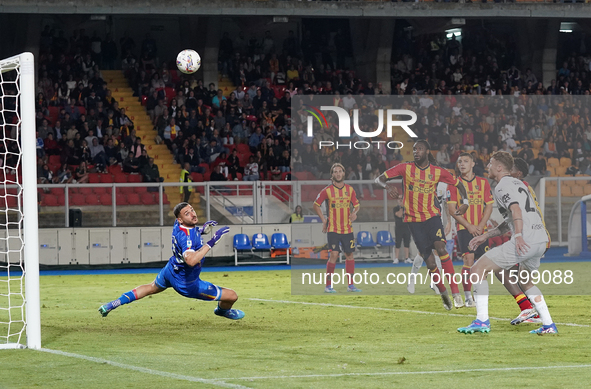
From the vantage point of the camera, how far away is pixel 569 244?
21.7 m

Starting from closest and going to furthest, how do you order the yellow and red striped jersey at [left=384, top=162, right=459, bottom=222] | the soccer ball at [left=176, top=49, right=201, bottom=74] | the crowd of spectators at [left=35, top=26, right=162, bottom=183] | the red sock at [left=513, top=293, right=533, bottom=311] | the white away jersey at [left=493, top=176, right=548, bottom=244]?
the white away jersey at [left=493, top=176, right=548, bottom=244]
the red sock at [left=513, top=293, right=533, bottom=311]
the yellow and red striped jersey at [left=384, top=162, right=459, bottom=222]
the soccer ball at [left=176, top=49, right=201, bottom=74]
the crowd of spectators at [left=35, top=26, right=162, bottom=183]

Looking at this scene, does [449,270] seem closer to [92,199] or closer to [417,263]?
[417,263]

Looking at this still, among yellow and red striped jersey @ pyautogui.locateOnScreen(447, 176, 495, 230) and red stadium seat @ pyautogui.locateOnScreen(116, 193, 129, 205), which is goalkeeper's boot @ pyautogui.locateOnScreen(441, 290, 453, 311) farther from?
red stadium seat @ pyautogui.locateOnScreen(116, 193, 129, 205)

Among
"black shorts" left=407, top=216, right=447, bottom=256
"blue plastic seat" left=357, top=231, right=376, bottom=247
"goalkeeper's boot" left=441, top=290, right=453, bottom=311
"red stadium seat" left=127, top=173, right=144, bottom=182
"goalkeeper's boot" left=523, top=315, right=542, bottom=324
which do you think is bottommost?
"goalkeeper's boot" left=441, top=290, right=453, bottom=311

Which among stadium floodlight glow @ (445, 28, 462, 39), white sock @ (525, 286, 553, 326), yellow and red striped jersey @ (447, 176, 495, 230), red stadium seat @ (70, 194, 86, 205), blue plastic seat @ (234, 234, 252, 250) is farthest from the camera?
stadium floodlight glow @ (445, 28, 462, 39)

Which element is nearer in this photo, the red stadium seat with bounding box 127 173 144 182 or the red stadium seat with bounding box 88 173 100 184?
the red stadium seat with bounding box 88 173 100 184

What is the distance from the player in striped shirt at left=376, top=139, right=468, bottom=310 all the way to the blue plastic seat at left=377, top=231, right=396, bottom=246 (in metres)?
5.74

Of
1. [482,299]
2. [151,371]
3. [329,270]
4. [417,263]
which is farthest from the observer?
[329,270]

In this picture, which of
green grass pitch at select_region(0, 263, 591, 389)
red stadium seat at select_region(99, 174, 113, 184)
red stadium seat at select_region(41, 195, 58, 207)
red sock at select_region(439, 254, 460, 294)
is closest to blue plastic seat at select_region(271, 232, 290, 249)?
red stadium seat at select_region(99, 174, 113, 184)

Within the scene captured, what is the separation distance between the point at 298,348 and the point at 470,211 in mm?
4939

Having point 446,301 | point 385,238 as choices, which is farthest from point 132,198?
point 446,301

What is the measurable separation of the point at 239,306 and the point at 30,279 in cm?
514

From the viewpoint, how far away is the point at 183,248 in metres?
10.0

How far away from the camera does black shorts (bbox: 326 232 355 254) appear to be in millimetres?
15062
